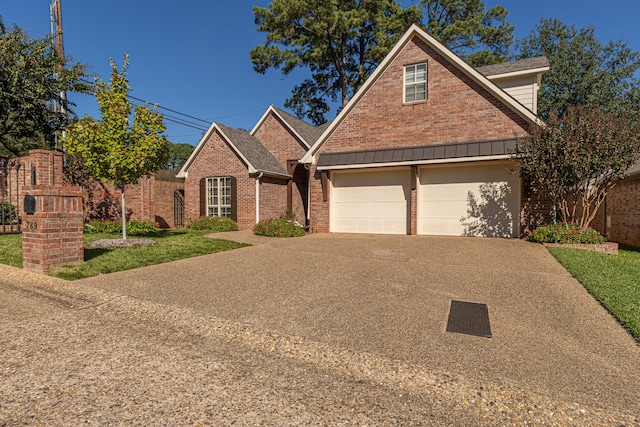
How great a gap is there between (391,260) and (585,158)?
622 centimetres

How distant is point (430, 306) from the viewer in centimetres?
458

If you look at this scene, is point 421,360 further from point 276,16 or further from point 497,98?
point 276,16

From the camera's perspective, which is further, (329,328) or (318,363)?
(329,328)

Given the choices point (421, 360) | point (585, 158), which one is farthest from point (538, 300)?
point (585, 158)

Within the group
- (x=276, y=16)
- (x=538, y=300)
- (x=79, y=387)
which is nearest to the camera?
(x=79, y=387)

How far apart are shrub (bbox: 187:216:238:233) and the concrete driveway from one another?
725 cm

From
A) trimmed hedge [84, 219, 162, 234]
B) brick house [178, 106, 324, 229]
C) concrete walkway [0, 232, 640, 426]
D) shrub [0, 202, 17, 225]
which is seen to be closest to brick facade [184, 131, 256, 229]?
brick house [178, 106, 324, 229]

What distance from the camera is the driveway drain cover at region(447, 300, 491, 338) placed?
3.78 m

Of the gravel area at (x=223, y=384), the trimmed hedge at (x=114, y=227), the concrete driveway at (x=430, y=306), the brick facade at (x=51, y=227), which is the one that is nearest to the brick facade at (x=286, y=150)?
the trimmed hedge at (x=114, y=227)

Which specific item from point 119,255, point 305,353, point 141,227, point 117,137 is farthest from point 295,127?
point 305,353

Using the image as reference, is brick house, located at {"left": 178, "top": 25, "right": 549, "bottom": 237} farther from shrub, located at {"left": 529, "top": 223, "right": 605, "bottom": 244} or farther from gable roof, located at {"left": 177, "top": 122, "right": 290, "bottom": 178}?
shrub, located at {"left": 529, "top": 223, "right": 605, "bottom": 244}

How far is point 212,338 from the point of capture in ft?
11.8

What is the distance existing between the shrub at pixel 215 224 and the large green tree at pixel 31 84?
271 inches

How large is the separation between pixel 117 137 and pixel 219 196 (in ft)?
26.5
